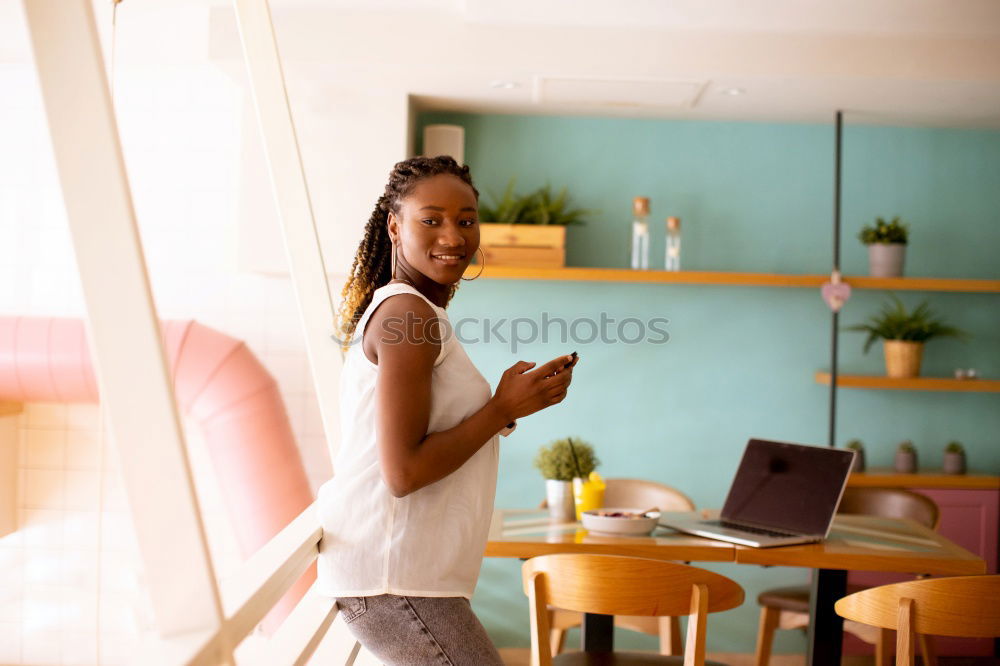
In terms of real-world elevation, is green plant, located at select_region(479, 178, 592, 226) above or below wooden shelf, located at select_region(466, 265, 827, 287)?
above

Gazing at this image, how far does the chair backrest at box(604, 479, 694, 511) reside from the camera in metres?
3.19

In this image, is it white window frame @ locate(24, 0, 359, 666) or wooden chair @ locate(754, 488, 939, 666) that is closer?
white window frame @ locate(24, 0, 359, 666)

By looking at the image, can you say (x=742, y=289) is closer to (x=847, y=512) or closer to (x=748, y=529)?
(x=847, y=512)

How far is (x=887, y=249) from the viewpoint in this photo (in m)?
3.54

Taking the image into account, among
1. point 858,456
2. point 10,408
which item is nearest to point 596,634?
point 858,456

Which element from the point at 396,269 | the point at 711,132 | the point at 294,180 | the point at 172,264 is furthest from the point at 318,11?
the point at 396,269

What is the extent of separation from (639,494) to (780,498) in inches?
30.0

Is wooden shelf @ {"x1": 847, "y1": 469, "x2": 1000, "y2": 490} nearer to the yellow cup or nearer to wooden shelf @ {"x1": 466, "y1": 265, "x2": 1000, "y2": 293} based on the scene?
wooden shelf @ {"x1": 466, "y1": 265, "x2": 1000, "y2": 293}

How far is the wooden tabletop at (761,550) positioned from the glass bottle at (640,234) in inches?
54.3

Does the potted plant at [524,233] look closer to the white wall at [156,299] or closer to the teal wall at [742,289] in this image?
the teal wall at [742,289]

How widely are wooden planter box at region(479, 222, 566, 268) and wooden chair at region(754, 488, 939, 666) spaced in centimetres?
140

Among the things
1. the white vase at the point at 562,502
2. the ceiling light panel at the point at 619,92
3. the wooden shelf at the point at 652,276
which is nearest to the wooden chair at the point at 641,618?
the white vase at the point at 562,502

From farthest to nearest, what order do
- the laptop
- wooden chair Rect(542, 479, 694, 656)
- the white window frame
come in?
wooden chair Rect(542, 479, 694, 656), the laptop, the white window frame

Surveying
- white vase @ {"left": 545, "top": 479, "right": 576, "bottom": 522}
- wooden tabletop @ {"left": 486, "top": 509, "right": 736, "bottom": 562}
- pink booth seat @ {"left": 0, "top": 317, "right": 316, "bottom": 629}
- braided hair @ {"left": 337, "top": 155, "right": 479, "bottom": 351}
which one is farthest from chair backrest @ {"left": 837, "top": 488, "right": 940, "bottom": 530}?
braided hair @ {"left": 337, "top": 155, "right": 479, "bottom": 351}
